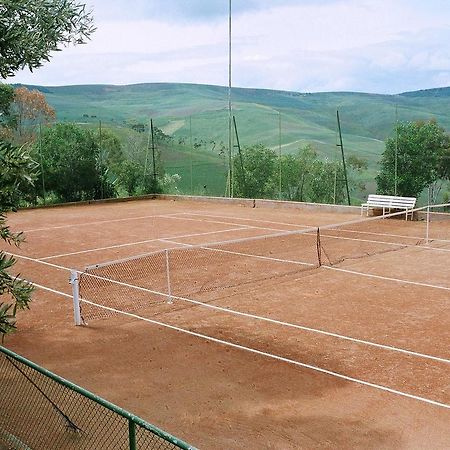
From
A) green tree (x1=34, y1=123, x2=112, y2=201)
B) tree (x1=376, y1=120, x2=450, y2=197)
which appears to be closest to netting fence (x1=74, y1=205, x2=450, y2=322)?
tree (x1=376, y1=120, x2=450, y2=197)

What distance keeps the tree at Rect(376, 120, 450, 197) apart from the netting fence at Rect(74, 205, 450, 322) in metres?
3.58

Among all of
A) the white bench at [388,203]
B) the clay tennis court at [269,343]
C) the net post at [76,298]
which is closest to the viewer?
the clay tennis court at [269,343]

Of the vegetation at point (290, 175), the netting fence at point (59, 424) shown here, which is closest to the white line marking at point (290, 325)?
the netting fence at point (59, 424)

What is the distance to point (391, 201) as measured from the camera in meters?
22.0

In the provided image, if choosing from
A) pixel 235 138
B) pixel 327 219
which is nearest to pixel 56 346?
pixel 327 219

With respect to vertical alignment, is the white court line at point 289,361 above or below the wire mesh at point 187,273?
below

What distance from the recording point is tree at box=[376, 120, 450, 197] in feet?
73.6

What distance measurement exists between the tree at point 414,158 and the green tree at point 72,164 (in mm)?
14493

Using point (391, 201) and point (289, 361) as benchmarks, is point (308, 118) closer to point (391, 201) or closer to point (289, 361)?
point (391, 201)

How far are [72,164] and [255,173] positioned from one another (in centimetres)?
919

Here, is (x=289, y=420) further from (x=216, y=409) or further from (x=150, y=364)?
(x=150, y=364)

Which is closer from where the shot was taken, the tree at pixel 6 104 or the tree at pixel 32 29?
the tree at pixel 32 29

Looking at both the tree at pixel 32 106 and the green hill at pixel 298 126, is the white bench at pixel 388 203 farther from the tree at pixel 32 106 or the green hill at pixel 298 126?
the tree at pixel 32 106

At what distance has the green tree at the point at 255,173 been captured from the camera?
2759 centimetres
